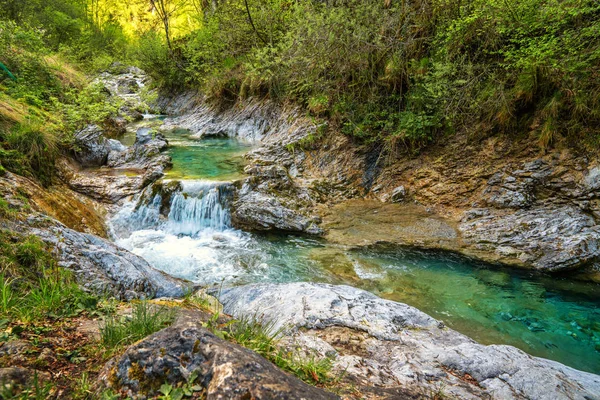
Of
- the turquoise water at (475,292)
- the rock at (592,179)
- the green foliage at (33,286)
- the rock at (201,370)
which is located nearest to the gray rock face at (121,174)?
the turquoise water at (475,292)

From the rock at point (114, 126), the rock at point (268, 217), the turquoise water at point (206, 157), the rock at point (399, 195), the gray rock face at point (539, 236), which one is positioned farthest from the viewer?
the rock at point (114, 126)

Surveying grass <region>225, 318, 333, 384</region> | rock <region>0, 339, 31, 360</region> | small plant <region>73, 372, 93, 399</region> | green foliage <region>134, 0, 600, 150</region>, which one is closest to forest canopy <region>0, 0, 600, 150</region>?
green foliage <region>134, 0, 600, 150</region>

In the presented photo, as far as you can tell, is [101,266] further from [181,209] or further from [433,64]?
[433,64]

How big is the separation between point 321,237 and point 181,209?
11.6 feet

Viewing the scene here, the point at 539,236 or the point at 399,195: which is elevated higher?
the point at 399,195

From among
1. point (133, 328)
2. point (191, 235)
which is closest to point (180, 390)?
point (133, 328)

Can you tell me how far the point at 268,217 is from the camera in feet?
23.8

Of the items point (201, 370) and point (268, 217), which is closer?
point (201, 370)

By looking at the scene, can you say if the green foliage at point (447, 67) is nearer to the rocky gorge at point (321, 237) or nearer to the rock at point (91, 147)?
the rocky gorge at point (321, 237)

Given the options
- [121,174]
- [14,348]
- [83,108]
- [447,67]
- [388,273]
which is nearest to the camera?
[14,348]

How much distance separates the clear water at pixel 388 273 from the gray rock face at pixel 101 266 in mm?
909

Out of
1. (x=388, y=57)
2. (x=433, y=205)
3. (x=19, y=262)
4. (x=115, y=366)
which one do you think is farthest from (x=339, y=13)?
(x=115, y=366)

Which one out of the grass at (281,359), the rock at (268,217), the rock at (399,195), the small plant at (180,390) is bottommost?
the rock at (268,217)

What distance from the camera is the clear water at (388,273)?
4.34 meters
